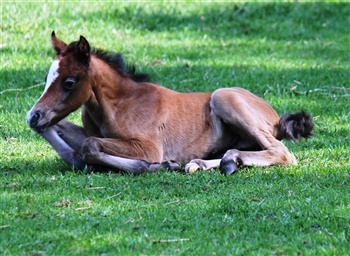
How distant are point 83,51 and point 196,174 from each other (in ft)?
5.10

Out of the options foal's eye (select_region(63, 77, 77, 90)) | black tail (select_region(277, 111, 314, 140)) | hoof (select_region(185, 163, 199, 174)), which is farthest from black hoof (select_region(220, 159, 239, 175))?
foal's eye (select_region(63, 77, 77, 90))

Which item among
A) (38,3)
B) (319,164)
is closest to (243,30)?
(38,3)

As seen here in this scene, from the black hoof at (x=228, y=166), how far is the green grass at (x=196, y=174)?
0.13 m

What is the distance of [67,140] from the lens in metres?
8.67

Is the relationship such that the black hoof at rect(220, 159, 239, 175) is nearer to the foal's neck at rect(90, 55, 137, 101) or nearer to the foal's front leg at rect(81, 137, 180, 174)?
the foal's front leg at rect(81, 137, 180, 174)

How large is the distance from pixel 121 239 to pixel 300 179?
2.36 meters

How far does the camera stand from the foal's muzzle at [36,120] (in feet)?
25.7

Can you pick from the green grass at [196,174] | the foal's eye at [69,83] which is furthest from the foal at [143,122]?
the green grass at [196,174]

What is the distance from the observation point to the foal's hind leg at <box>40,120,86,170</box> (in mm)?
8359

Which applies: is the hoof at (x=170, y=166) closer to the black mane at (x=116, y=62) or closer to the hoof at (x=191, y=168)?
the hoof at (x=191, y=168)

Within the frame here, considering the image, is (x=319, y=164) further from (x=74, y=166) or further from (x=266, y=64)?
(x=266, y=64)

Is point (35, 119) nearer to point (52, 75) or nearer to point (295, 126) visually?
point (52, 75)

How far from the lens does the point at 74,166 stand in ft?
27.3

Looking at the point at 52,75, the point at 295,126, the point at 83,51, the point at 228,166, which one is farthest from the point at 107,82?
the point at 295,126
